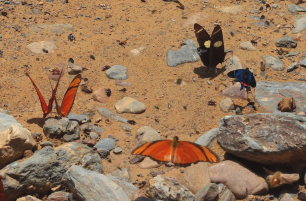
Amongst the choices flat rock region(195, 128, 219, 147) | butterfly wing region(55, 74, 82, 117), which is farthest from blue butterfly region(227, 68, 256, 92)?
butterfly wing region(55, 74, 82, 117)

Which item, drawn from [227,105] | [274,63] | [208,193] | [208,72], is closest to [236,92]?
[227,105]

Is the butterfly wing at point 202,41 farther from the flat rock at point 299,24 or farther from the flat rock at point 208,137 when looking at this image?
the flat rock at point 299,24

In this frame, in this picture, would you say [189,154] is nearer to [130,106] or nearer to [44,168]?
[44,168]

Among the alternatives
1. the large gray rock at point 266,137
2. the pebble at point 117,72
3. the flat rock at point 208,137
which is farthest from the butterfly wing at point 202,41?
the large gray rock at point 266,137

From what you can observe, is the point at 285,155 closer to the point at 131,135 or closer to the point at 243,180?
the point at 243,180

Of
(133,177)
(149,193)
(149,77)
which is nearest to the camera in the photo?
(149,193)

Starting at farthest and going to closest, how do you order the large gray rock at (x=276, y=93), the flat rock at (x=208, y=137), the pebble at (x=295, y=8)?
the pebble at (x=295, y=8), the large gray rock at (x=276, y=93), the flat rock at (x=208, y=137)

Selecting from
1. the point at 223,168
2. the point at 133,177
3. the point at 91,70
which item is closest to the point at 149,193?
the point at 133,177
